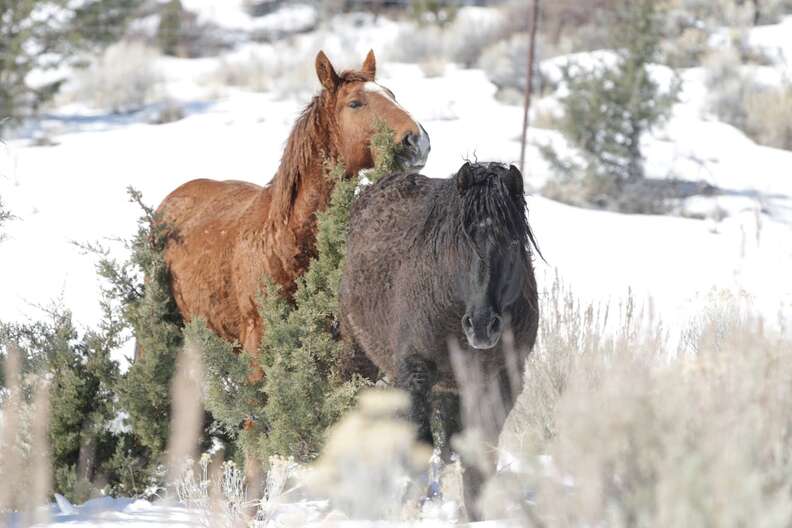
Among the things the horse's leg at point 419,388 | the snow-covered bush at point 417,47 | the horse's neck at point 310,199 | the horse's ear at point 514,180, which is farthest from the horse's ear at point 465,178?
the snow-covered bush at point 417,47

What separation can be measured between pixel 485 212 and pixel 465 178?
0.19 metres

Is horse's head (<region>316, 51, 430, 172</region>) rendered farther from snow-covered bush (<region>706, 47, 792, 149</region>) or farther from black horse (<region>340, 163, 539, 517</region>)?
snow-covered bush (<region>706, 47, 792, 149</region>)

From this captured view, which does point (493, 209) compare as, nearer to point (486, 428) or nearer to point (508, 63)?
point (486, 428)

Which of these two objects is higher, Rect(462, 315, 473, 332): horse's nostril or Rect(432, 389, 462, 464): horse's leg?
Rect(462, 315, 473, 332): horse's nostril

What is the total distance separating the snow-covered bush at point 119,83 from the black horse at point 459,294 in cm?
1919

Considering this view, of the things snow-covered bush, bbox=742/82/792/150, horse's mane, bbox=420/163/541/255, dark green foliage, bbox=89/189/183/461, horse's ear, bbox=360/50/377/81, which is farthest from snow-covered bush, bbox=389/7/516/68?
horse's mane, bbox=420/163/541/255

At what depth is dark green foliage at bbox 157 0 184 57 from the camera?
1216 inches

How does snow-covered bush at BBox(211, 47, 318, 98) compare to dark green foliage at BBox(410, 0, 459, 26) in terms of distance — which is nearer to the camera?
snow-covered bush at BBox(211, 47, 318, 98)

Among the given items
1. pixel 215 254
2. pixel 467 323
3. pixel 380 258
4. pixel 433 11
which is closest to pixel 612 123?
pixel 215 254

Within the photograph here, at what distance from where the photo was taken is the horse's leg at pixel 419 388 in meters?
5.18

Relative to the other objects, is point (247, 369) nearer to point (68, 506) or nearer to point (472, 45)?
point (68, 506)

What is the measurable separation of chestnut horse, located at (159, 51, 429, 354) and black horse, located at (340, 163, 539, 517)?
0.75m

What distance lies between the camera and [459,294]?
5.02m

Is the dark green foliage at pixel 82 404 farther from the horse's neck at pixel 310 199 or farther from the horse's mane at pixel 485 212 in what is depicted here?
the horse's mane at pixel 485 212
